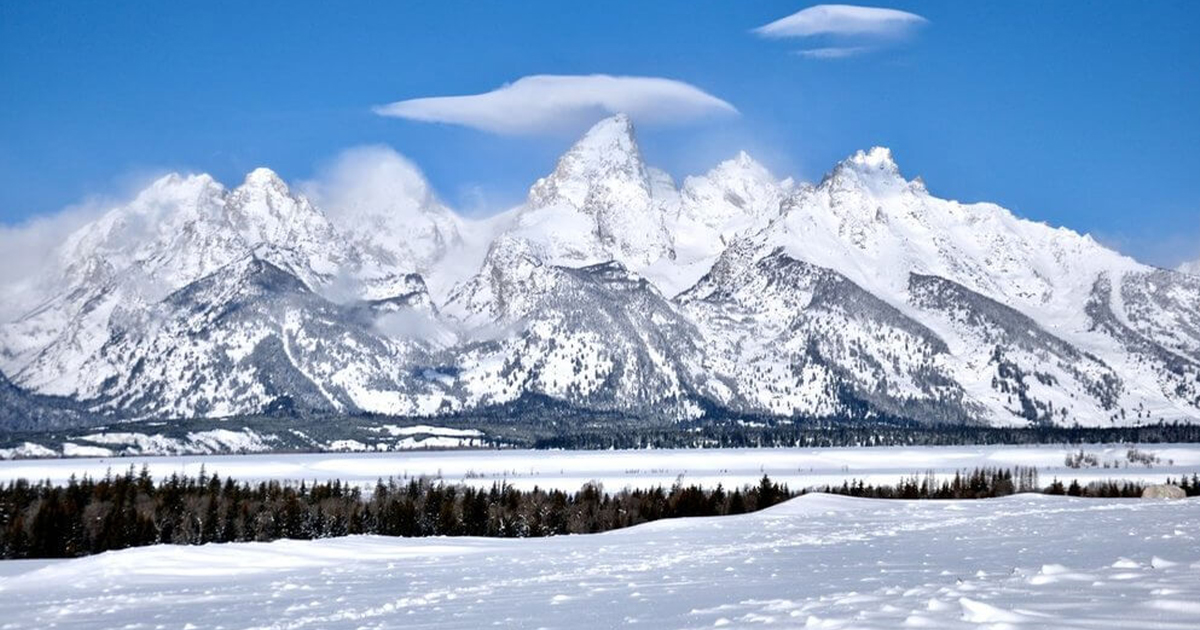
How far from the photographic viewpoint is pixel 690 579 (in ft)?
125

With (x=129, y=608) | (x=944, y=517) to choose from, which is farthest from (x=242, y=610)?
(x=944, y=517)

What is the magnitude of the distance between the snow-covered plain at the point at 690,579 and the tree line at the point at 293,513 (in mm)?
49009

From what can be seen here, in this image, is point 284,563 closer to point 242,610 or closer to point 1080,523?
point 242,610

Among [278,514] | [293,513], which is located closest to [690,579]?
[293,513]

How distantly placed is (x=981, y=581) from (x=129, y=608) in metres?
25.3

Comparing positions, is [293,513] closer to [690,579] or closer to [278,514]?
[278,514]

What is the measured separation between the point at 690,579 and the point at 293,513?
3902 inches

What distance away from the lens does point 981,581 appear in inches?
1086

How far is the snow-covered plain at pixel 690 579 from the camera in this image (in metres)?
23.0

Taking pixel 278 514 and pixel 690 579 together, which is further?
pixel 278 514

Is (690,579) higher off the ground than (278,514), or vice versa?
→ (690,579)

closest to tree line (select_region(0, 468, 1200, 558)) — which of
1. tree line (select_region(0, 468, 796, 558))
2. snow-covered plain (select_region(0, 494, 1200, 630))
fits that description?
tree line (select_region(0, 468, 796, 558))

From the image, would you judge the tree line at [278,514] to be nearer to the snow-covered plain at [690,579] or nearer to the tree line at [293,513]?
the tree line at [293,513]

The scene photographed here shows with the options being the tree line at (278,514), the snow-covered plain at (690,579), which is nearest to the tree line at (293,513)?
the tree line at (278,514)
